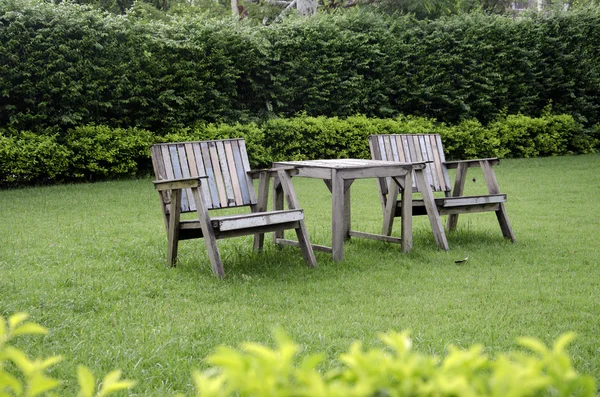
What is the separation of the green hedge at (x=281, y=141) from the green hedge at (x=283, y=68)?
0.34 meters

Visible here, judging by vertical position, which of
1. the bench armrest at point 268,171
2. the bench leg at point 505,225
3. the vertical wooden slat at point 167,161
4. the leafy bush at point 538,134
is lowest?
the leafy bush at point 538,134

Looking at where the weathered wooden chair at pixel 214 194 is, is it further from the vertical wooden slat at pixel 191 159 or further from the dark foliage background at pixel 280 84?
the dark foliage background at pixel 280 84

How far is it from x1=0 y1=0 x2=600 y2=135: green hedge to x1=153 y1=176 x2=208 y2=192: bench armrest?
239 inches

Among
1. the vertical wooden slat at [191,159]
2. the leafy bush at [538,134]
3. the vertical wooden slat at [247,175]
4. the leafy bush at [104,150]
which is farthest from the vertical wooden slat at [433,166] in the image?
the leafy bush at [538,134]

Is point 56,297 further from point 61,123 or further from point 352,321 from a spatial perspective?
point 61,123

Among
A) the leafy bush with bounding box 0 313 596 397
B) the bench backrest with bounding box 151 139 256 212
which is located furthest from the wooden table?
the leafy bush with bounding box 0 313 596 397

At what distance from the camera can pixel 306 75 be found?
12.9 m

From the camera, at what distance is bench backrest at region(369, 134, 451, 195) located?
6270 millimetres

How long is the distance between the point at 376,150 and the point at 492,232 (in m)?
1.43

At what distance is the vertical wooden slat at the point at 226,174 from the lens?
18.1 feet

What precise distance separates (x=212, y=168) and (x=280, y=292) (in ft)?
5.35

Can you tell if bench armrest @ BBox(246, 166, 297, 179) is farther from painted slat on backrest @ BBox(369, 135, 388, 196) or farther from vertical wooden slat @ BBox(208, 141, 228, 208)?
painted slat on backrest @ BBox(369, 135, 388, 196)

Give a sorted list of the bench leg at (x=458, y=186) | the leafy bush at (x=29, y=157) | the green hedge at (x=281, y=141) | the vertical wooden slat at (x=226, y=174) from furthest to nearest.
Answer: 1. the green hedge at (x=281, y=141)
2. the leafy bush at (x=29, y=157)
3. the bench leg at (x=458, y=186)
4. the vertical wooden slat at (x=226, y=174)

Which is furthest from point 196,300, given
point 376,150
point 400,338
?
point 400,338
